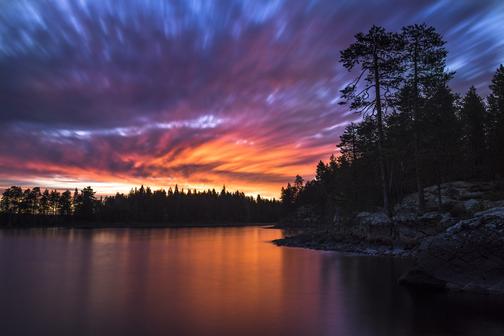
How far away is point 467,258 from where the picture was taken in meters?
17.4

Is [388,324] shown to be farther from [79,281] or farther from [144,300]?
[79,281]

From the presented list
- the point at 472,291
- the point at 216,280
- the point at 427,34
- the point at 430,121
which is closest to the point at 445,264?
the point at 472,291

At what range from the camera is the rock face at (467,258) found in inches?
653

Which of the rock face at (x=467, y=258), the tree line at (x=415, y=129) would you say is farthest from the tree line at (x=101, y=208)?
the rock face at (x=467, y=258)

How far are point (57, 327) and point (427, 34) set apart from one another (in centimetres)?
3540

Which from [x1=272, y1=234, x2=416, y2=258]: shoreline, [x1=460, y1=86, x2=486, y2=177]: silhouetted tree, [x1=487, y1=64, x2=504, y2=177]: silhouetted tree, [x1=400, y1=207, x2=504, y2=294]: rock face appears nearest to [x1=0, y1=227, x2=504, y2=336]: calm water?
[x1=400, y1=207, x2=504, y2=294]: rock face

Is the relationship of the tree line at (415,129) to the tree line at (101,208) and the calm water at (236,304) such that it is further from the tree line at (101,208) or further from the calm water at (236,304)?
the tree line at (101,208)

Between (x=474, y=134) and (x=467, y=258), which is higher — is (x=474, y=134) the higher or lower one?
the higher one

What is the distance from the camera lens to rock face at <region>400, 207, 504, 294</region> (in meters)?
16.6

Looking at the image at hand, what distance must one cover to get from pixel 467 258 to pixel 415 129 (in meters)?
19.8

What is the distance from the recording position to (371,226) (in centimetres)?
3788

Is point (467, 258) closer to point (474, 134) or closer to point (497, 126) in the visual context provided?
point (497, 126)

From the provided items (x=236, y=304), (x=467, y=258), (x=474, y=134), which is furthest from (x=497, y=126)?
(x=236, y=304)

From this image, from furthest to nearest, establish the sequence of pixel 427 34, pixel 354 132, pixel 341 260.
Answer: pixel 354 132
pixel 427 34
pixel 341 260
